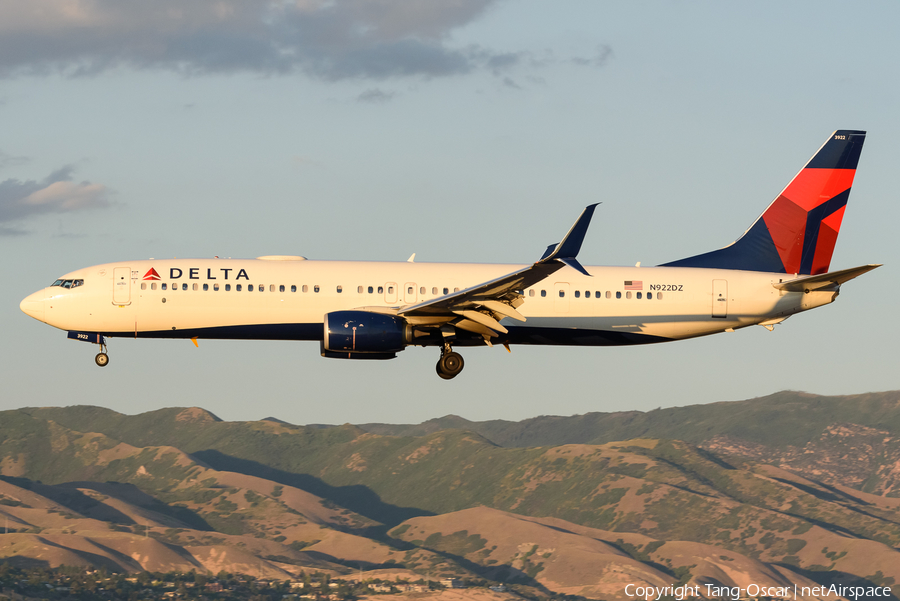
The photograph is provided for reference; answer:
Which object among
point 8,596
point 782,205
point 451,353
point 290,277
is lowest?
point 8,596

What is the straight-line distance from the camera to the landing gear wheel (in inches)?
1881

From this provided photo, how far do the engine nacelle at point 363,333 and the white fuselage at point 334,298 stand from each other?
1630 mm

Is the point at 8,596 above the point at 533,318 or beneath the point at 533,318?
beneath

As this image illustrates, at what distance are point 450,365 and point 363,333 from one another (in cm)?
512

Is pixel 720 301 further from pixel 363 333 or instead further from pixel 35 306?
pixel 35 306

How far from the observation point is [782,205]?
5409 cm

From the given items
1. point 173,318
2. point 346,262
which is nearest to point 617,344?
point 346,262

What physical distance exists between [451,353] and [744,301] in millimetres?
13092

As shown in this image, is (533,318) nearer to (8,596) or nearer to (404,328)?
(404,328)

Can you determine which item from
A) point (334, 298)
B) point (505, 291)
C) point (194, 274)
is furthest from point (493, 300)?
point (194, 274)

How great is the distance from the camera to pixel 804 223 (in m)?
53.4

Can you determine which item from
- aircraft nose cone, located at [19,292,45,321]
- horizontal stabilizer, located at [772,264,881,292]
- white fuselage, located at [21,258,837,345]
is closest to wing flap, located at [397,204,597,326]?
white fuselage, located at [21,258,837,345]

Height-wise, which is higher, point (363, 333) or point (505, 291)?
point (505, 291)

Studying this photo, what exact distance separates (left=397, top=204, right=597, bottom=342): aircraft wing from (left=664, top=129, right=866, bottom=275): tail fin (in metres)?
10.0
